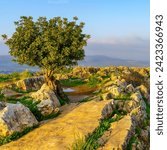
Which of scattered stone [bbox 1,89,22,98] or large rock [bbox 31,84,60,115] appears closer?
large rock [bbox 31,84,60,115]

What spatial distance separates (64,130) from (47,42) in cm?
1605

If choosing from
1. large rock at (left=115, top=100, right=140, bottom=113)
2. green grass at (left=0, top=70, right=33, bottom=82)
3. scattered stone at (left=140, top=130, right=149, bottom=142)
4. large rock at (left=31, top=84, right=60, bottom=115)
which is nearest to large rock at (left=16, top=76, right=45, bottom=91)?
green grass at (left=0, top=70, right=33, bottom=82)

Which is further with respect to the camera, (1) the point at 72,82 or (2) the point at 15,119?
(1) the point at 72,82

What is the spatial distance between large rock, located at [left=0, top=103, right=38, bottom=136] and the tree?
13.2 meters

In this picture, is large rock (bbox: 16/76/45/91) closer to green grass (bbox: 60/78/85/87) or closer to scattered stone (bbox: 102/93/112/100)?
green grass (bbox: 60/78/85/87)

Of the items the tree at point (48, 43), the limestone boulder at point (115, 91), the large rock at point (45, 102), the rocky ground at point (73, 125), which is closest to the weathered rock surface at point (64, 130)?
the rocky ground at point (73, 125)

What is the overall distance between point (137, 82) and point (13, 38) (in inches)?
776

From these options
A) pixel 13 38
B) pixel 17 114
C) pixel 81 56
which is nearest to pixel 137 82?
pixel 81 56

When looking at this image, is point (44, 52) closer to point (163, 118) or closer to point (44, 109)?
point (44, 109)

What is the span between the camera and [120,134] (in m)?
21.5

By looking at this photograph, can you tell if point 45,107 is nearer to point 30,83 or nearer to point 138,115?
point 138,115

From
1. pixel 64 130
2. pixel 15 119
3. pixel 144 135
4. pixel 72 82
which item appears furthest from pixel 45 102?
pixel 72 82

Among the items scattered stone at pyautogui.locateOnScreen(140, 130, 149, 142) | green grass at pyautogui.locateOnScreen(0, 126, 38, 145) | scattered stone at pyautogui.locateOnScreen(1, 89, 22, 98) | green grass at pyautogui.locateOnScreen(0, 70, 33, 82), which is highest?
green grass at pyautogui.locateOnScreen(0, 70, 33, 82)

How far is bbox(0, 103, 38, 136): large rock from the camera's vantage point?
22342 millimetres
